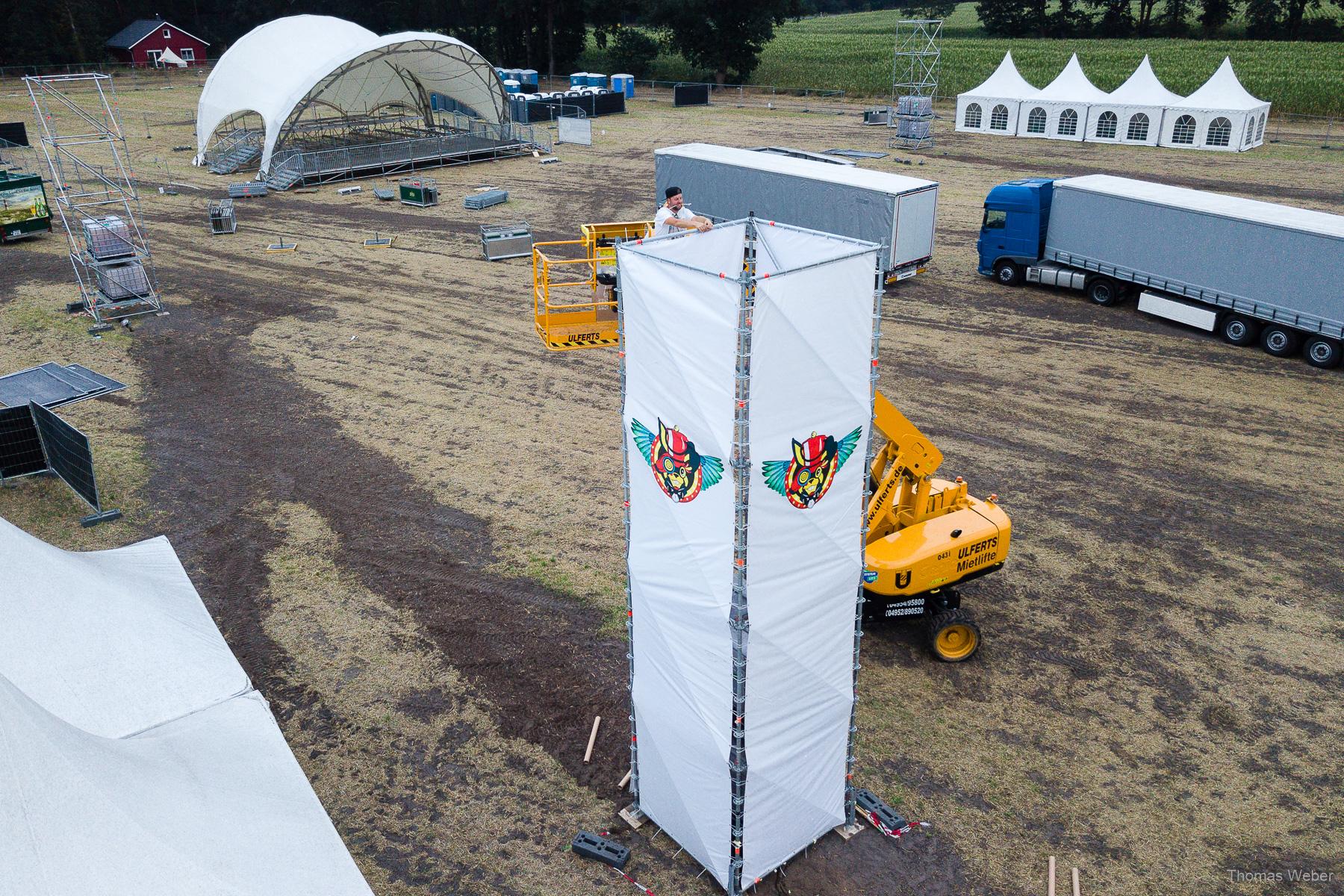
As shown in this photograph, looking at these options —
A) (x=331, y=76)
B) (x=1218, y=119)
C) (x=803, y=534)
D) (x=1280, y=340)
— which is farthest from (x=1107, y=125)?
(x=803, y=534)

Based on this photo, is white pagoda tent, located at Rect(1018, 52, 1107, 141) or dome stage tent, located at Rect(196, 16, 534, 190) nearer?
dome stage tent, located at Rect(196, 16, 534, 190)

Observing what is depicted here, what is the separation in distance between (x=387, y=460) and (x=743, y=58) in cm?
5960

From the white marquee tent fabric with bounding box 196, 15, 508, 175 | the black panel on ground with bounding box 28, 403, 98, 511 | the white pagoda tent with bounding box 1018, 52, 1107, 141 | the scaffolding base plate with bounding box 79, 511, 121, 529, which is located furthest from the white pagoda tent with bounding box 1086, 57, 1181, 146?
the scaffolding base plate with bounding box 79, 511, 121, 529

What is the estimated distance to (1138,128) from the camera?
44.6 metres

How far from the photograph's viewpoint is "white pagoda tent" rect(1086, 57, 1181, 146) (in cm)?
4388

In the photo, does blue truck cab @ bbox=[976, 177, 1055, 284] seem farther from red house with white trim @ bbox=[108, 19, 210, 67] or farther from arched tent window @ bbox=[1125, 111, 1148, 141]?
red house with white trim @ bbox=[108, 19, 210, 67]

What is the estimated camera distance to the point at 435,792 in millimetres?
10047

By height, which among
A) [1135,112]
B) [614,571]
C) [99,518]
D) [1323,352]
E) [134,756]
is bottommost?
[614,571]

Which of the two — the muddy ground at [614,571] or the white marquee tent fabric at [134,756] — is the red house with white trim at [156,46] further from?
the white marquee tent fabric at [134,756]

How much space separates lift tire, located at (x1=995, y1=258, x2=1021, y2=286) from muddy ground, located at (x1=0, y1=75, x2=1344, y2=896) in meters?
0.62

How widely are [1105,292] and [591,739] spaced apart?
64.9 ft

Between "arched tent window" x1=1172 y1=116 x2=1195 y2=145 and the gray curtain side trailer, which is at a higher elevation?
"arched tent window" x1=1172 y1=116 x2=1195 y2=145

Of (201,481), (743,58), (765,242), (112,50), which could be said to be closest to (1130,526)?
(765,242)

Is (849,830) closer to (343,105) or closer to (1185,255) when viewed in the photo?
(1185,255)
